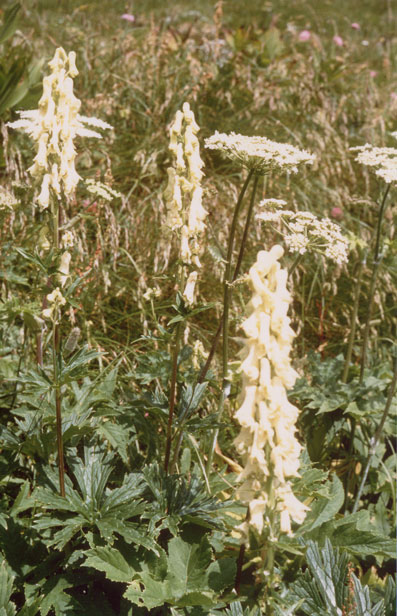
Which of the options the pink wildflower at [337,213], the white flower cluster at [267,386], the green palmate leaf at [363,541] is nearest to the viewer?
the white flower cluster at [267,386]

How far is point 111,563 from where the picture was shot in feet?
7.24

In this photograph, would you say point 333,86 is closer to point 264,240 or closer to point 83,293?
point 264,240

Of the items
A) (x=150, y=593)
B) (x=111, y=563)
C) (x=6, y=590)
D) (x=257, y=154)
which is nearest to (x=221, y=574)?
(x=150, y=593)

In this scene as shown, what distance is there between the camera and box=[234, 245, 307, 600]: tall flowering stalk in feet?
5.24

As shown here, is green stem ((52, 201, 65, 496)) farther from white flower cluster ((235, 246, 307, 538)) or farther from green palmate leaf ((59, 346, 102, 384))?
white flower cluster ((235, 246, 307, 538))

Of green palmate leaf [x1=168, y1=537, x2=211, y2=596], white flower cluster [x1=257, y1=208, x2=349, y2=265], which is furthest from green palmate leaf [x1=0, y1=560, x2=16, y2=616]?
white flower cluster [x1=257, y1=208, x2=349, y2=265]

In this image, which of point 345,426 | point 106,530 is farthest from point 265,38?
point 106,530

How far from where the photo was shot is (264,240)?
4.78 m

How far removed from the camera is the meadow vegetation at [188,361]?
2.16m

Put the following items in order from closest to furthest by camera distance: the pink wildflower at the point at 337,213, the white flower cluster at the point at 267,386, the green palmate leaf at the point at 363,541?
the white flower cluster at the point at 267,386 < the green palmate leaf at the point at 363,541 < the pink wildflower at the point at 337,213

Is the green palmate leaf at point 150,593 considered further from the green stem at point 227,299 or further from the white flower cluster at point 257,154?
the white flower cluster at point 257,154

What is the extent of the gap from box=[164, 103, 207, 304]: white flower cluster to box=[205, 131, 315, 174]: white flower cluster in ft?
0.47

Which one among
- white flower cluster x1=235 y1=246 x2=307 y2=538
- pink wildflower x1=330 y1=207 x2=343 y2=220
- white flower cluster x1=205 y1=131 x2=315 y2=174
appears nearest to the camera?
white flower cluster x1=235 y1=246 x2=307 y2=538

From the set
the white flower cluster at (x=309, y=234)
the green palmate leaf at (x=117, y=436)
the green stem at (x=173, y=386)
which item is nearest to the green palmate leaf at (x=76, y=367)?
the green stem at (x=173, y=386)
